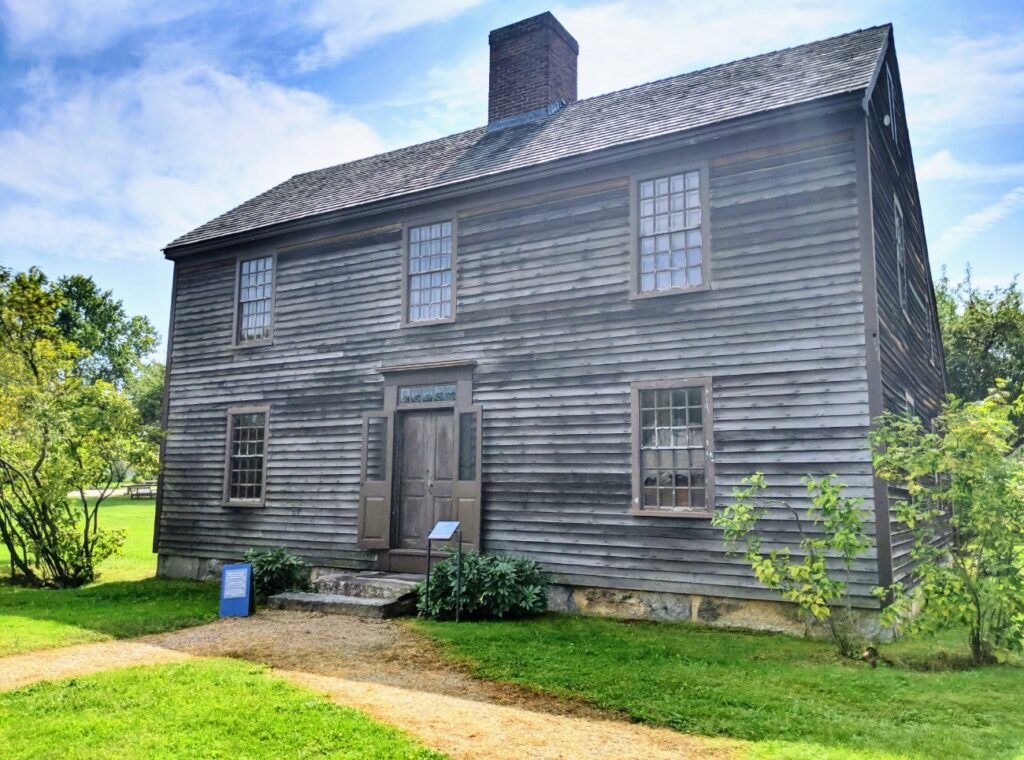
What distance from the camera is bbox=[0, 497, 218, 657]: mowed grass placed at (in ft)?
29.4

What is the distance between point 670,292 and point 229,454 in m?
8.48

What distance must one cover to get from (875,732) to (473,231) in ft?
28.2

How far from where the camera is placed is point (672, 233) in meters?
10.1

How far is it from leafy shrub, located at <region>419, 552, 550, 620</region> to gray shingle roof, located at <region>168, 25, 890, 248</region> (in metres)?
5.61

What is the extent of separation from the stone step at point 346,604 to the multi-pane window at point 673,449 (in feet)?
11.0

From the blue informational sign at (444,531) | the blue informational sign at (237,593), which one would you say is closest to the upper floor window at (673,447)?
the blue informational sign at (444,531)

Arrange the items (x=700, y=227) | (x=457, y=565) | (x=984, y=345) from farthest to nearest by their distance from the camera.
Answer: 1. (x=984, y=345)
2. (x=700, y=227)
3. (x=457, y=565)

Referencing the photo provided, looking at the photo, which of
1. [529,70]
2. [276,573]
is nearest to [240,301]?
[276,573]

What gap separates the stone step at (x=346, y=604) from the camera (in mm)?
9914

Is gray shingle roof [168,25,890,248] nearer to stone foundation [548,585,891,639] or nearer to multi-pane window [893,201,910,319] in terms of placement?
multi-pane window [893,201,910,319]

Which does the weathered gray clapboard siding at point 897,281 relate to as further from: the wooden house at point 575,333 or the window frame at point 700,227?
the window frame at point 700,227

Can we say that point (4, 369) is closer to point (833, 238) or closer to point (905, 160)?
point (833, 238)

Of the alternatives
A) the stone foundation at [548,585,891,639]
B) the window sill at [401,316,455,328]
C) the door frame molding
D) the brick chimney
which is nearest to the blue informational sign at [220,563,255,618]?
the door frame molding

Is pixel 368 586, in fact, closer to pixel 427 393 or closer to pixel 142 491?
pixel 427 393
